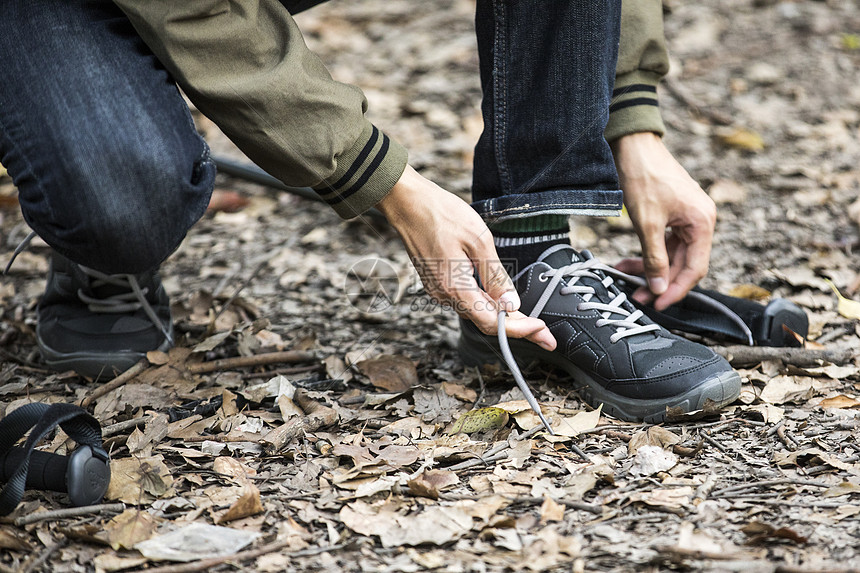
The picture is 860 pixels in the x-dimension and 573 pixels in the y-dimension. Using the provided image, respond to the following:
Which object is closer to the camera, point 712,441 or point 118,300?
point 712,441

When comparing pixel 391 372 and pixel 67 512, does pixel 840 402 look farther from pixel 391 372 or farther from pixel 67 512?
pixel 67 512

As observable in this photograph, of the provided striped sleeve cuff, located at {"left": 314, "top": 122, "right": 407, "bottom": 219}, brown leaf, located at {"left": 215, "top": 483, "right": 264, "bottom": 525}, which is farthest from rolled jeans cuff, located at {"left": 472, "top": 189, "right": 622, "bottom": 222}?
brown leaf, located at {"left": 215, "top": 483, "right": 264, "bottom": 525}

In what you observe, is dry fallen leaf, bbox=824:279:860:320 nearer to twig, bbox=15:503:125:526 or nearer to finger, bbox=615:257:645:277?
finger, bbox=615:257:645:277

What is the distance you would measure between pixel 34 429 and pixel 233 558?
15.5 inches

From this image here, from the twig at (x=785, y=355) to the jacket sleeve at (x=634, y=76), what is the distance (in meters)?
0.57

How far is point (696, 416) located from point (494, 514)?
1.84 ft

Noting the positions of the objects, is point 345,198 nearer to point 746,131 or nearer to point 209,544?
point 209,544

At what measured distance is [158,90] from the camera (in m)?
1.49

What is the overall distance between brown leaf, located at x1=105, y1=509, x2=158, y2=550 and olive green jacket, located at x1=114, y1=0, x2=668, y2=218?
26.5 inches

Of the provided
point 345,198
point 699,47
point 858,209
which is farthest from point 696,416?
point 699,47

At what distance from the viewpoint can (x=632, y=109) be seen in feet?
5.87

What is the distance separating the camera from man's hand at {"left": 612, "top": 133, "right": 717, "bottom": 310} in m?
1.77

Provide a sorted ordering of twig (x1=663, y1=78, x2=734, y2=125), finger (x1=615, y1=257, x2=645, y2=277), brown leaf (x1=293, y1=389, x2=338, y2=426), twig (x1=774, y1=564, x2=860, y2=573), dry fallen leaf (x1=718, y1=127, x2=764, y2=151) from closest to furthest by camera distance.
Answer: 1. twig (x1=774, y1=564, x2=860, y2=573)
2. brown leaf (x1=293, y1=389, x2=338, y2=426)
3. finger (x1=615, y1=257, x2=645, y2=277)
4. dry fallen leaf (x1=718, y1=127, x2=764, y2=151)
5. twig (x1=663, y1=78, x2=734, y2=125)

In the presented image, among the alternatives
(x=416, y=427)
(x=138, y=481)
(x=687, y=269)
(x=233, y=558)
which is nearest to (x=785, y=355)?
(x=687, y=269)
